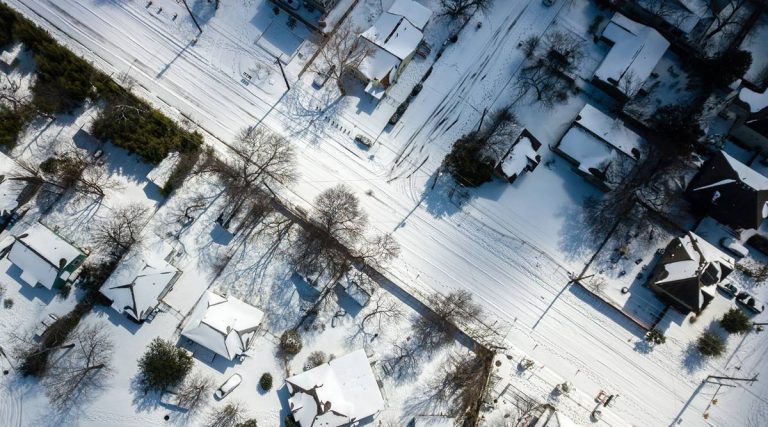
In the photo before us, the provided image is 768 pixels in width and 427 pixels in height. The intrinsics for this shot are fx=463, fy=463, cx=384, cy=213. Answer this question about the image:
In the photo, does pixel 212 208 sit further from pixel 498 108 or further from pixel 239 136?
pixel 498 108

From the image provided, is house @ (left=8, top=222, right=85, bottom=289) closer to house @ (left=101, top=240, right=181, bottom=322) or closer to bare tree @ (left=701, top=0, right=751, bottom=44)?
house @ (left=101, top=240, right=181, bottom=322)

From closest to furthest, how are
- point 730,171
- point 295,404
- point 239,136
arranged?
1. point 295,404
2. point 730,171
3. point 239,136

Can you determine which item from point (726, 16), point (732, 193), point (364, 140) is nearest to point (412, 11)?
point (364, 140)

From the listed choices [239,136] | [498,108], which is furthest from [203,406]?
[498,108]

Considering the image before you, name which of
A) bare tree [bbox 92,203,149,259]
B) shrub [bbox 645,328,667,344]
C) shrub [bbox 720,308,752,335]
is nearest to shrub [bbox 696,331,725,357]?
shrub [bbox 720,308,752,335]

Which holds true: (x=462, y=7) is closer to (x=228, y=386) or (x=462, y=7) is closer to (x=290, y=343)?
(x=290, y=343)
